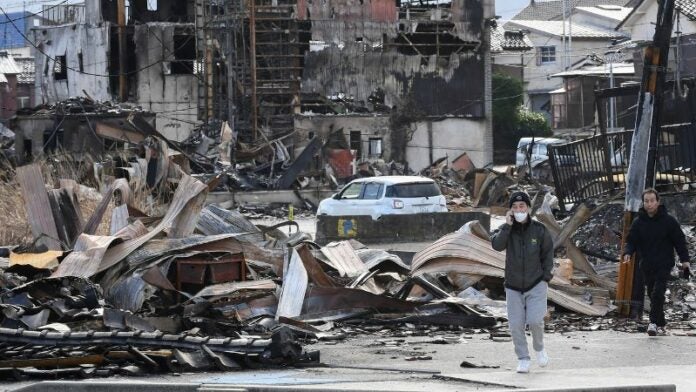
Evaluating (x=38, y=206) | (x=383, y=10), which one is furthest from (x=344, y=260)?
(x=383, y=10)

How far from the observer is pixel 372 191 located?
3347 cm

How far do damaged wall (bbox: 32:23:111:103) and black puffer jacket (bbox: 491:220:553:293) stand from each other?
2168 inches

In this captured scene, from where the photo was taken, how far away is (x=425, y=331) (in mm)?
14531

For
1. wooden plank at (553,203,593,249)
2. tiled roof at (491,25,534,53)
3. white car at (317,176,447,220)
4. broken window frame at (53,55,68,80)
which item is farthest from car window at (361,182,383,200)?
tiled roof at (491,25,534,53)

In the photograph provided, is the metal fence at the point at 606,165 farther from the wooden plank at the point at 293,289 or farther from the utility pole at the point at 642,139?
the wooden plank at the point at 293,289

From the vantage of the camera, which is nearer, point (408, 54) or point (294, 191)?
point (294, 191)

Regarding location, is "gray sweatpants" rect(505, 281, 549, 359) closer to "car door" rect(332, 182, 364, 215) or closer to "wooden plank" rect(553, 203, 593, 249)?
"wooden plank" rect(553, 203, 593, 249)

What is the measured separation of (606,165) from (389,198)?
9984mm

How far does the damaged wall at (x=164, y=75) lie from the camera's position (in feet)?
208

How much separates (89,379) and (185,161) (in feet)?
83.0

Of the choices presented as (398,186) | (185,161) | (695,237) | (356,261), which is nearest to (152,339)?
(356,261)

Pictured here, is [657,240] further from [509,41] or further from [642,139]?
[509,41]

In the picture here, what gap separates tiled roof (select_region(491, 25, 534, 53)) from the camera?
8512cm

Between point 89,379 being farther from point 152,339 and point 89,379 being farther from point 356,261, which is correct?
point 356,261
